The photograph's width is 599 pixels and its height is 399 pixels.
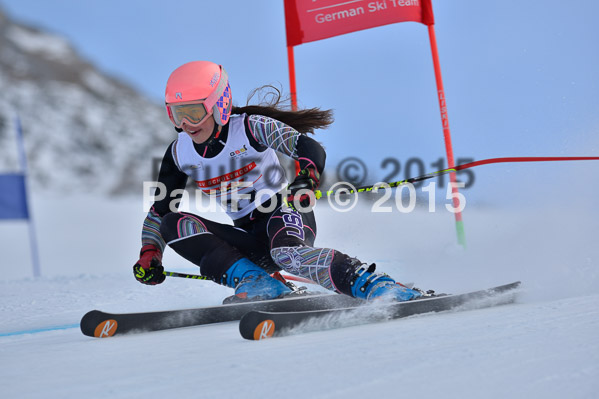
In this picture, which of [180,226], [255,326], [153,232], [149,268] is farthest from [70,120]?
[255,326]

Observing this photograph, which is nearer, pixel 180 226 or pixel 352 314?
pixel 352 314

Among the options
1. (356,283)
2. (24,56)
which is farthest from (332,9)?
(24,56)

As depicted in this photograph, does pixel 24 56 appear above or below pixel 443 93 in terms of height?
above

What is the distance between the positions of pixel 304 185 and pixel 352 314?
0.63 meters

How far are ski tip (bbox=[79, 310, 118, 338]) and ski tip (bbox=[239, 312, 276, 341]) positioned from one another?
0.58 metres

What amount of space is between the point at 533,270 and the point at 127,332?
195cm

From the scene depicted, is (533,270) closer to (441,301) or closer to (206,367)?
(441,301)

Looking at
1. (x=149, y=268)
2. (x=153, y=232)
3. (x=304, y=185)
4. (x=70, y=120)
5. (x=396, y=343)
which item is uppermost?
(x=70, y=120)

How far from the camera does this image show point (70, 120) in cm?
4784

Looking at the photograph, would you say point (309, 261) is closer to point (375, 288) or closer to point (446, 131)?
point (375, 288)

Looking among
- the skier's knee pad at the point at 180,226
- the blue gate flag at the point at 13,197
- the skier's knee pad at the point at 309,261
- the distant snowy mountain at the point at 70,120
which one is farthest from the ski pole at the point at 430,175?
the distant snowy mountain at the point at 70,120

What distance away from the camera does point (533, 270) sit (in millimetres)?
2914

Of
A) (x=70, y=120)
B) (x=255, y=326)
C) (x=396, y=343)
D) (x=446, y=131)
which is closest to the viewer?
(x=396, y=343)

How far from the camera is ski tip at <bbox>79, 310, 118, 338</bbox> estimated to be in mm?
2117
